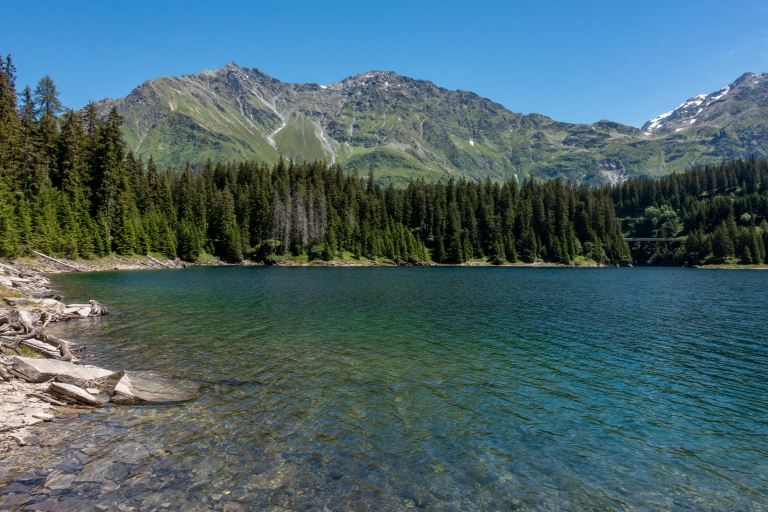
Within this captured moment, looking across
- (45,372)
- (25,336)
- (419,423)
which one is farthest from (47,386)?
(419,423)

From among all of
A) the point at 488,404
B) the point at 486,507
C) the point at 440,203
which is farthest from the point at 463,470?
the point at 440,203

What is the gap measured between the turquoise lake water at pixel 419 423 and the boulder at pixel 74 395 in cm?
156

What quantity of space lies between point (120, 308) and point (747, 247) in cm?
23183

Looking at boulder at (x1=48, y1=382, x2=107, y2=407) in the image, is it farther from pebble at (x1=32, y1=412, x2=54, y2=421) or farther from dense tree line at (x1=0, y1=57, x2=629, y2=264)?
dense tree line at (x1=0, y1=57, x2=629, y2=264)

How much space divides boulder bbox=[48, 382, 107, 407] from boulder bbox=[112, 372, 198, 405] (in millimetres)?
648

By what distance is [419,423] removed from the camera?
16.7 metres

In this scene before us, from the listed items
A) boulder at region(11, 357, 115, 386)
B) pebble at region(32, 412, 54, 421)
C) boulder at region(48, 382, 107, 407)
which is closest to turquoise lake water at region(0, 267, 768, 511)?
pebble at region(32, 412, 54, 421)

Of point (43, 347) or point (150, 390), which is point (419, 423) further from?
point (43, 347)

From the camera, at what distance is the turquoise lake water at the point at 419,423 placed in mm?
11836

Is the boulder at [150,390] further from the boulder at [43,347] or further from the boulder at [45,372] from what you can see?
the boulder at [43,347]

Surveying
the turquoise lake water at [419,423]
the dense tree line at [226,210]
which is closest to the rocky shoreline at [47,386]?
the turquoise lake water at [419,423]

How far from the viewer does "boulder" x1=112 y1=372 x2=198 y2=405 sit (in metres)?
17.9

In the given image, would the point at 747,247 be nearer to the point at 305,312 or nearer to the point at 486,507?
the point at 305,312

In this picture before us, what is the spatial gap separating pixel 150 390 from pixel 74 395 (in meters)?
2.86
